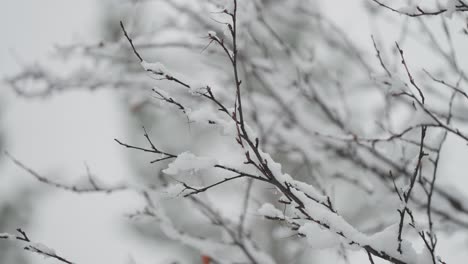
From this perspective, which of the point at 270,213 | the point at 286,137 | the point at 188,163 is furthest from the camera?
the point at 286,137

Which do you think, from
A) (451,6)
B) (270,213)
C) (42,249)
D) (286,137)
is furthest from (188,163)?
(286,137)

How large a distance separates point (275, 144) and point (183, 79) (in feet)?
6.58

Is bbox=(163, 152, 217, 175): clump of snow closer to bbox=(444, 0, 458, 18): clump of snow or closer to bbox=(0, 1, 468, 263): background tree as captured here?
bbox=(0, 1, 468, 263): background tree

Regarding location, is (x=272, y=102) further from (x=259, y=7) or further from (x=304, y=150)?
(x=259, y=7)

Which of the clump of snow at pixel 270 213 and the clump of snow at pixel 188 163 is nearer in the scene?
the clump of snow at pixel 188 163

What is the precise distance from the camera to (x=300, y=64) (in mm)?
2850

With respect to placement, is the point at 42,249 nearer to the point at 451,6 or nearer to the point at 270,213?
the point at 270,213

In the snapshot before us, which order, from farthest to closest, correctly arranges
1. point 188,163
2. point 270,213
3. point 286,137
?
point 286,137
point 270,213
point 188,163

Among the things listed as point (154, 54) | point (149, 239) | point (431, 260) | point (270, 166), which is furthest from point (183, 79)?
point (149, 239)

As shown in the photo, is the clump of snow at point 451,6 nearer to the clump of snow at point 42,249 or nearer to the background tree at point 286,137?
the background tree at point 286,137

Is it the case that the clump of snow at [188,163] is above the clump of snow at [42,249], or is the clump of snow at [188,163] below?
above

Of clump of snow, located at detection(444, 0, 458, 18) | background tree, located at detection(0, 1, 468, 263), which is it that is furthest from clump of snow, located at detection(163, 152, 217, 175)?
clump of snow, located at detection(444, 0, 458, 18)

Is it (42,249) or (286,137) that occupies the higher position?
(286,137)

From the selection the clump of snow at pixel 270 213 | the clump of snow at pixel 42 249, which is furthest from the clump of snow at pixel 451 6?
the clump of snow at pixel 42 249
